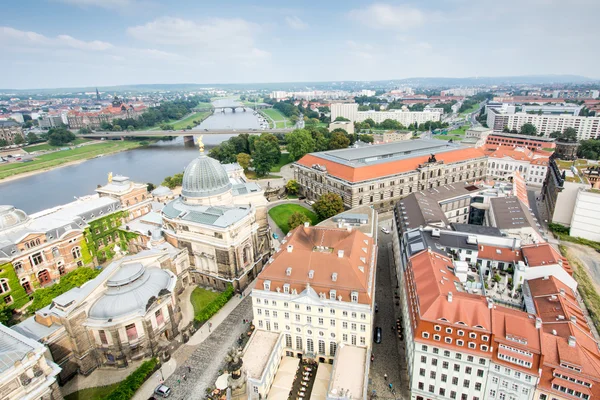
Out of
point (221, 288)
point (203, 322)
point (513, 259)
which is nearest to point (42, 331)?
point (203, 322)

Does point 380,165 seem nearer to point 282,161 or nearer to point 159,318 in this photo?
point 282,161

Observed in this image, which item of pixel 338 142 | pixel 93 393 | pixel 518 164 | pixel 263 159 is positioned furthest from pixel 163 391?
pixel 518 164

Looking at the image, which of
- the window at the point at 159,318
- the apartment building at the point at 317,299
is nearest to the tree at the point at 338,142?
the apartment building at the point at 317,299

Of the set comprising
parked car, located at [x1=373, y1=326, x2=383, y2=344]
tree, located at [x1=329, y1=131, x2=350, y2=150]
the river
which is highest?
tree, located at [x1=329, y1=131, x2=350, y2=150]

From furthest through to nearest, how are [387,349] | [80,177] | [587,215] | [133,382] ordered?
[80,177] → [587,215] → [387,349] → [133,382]

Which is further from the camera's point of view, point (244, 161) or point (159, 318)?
point (244, 161)

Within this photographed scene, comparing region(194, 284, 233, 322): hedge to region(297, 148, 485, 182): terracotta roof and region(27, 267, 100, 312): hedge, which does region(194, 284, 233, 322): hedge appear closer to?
region(27, 267, 100, 312): hedge

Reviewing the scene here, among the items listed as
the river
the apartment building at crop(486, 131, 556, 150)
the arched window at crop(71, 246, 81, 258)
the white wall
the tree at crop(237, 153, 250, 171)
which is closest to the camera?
the arched window at crop(71, 246, 81, 258)

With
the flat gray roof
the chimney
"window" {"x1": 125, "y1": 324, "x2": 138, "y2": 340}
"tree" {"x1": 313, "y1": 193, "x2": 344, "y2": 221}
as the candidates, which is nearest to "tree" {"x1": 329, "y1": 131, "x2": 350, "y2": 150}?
the flat gray roof
